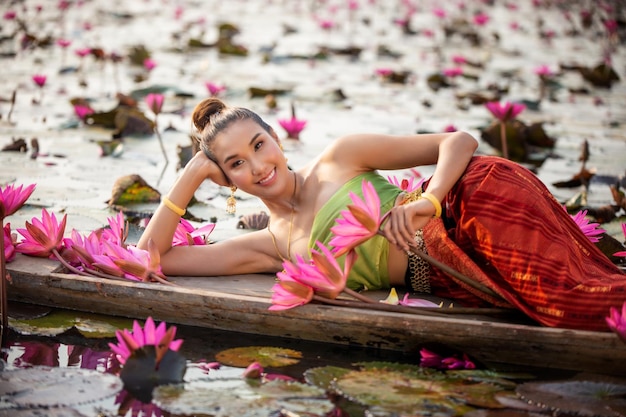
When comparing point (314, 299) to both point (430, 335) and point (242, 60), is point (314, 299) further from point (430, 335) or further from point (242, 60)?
point (242, 60)

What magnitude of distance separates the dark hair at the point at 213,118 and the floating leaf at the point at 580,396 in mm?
1193

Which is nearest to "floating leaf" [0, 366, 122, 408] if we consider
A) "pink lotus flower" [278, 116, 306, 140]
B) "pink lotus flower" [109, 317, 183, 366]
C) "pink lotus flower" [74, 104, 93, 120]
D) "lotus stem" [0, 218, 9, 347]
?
"pink lotus flower" [109, 317, 183, 366]

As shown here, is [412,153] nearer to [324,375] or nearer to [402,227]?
[402,227]

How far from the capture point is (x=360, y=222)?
2215mm

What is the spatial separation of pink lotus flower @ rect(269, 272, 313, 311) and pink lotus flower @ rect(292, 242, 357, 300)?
0.07 feet

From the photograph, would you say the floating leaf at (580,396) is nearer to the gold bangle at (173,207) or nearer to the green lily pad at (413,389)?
the green lily pad at (413,389)

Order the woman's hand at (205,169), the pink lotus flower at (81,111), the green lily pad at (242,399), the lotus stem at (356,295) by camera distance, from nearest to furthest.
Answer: the green lily pad at (242,399), the lotus stem at (356,295), the woman's hand at (205,169), the pink lotus flower at (81,111)

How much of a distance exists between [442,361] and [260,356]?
0.51 metres

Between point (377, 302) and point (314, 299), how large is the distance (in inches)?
7.2

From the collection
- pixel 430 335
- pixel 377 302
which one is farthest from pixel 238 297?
pixel 430 335

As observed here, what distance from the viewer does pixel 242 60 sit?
910cm

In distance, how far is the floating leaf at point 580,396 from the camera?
2.17 m

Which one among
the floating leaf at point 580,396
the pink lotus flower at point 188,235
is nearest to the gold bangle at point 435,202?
the floating leaf at point 580,396

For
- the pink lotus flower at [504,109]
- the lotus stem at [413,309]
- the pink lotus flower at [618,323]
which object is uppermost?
the pink lotus flower at [504,109]
